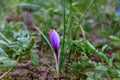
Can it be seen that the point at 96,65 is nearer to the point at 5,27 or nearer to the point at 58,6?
the point at 5,27

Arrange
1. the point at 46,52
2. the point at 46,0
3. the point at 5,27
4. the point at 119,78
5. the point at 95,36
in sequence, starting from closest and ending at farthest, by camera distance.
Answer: the point at 119,78 → the point at 46,52 → the point at 5,27 → the point at 95,36 → the point at 46,0

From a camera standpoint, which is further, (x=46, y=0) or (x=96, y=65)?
(x=46, y=0)

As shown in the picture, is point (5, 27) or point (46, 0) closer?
point (5, 27)

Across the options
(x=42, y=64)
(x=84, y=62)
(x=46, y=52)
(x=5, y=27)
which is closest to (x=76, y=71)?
(x=84, y=62)

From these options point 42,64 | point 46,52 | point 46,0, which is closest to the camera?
point 42,64

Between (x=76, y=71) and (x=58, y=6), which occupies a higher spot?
(x=58, y=6)

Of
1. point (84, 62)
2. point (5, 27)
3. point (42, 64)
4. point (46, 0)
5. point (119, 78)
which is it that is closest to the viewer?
point (119, 78)

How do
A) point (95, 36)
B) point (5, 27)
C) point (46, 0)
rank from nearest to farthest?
point (5, 27), point (95, 36), point (46, 0)

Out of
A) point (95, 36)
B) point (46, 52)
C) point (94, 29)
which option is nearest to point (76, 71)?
point (46, 52)

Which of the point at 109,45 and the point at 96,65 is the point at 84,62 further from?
the point at 109,45
